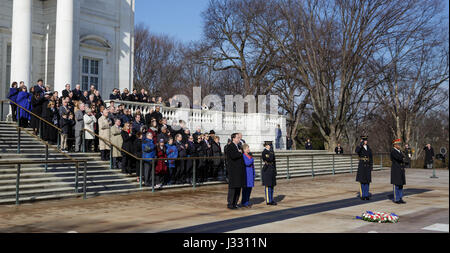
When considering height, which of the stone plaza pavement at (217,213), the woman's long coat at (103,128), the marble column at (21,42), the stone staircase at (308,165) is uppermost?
the marble column at (21,42)

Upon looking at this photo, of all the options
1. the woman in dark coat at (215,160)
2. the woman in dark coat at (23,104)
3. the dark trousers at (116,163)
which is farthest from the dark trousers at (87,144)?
the woman in dark coat at (215,160)

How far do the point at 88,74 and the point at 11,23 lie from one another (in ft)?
17.3

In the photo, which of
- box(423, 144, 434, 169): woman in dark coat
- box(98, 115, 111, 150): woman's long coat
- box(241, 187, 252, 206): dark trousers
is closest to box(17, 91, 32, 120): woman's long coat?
box(98, 115, 111, 150): woman's long coat

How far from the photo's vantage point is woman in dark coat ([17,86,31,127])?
1956 centimetres

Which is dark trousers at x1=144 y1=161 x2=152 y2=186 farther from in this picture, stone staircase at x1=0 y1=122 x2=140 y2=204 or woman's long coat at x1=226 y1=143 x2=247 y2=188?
woman's long coat at x1=226 y1=143 x2=247 y2=188

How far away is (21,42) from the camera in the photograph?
968 inches

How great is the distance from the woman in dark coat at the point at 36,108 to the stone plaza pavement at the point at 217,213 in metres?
6.02

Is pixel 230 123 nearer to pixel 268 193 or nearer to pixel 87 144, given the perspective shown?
pixel 87 144

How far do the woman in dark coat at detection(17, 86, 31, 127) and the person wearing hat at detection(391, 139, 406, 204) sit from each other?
14.1 metres

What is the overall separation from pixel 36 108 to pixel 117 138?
3.53 metres

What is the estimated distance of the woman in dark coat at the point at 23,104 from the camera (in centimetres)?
1956

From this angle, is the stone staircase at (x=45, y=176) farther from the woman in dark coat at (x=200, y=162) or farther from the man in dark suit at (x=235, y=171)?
the man in dark suit at (x=235, y=171)
